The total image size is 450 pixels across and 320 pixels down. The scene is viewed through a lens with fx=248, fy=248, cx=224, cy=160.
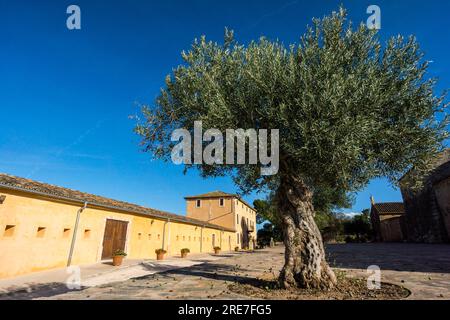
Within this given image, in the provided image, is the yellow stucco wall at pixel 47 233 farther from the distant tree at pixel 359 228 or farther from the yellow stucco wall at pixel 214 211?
the distant tree at pixel 359 228

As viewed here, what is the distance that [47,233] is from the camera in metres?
13.0

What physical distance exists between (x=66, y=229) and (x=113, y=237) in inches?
158

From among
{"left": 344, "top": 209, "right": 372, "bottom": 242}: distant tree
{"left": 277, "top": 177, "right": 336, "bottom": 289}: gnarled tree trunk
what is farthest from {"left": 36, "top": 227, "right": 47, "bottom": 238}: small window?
{"left": 344, "top": 209, "right": 372, "bottom": 242}: distant tree

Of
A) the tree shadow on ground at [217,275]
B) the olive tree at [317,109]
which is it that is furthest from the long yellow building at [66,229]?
the olive tree at [317,109]

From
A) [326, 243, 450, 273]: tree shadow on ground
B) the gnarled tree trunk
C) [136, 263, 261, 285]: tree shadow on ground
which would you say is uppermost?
the gnarled tree trunk

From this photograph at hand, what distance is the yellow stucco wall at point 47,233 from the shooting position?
11242 millimetres

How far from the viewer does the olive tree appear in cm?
688

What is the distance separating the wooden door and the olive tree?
478 inches

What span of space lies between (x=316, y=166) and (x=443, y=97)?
4.63 metres

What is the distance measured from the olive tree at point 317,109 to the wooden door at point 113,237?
1213 cm

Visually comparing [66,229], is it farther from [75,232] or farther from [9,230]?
[9,230]

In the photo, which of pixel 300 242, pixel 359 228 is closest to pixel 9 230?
pixel 300 242

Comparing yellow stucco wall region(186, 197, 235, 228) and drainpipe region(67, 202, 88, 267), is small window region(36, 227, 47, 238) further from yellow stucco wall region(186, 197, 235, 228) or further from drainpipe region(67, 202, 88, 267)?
yellow stucco wall region(186, 197, 235, 228)
